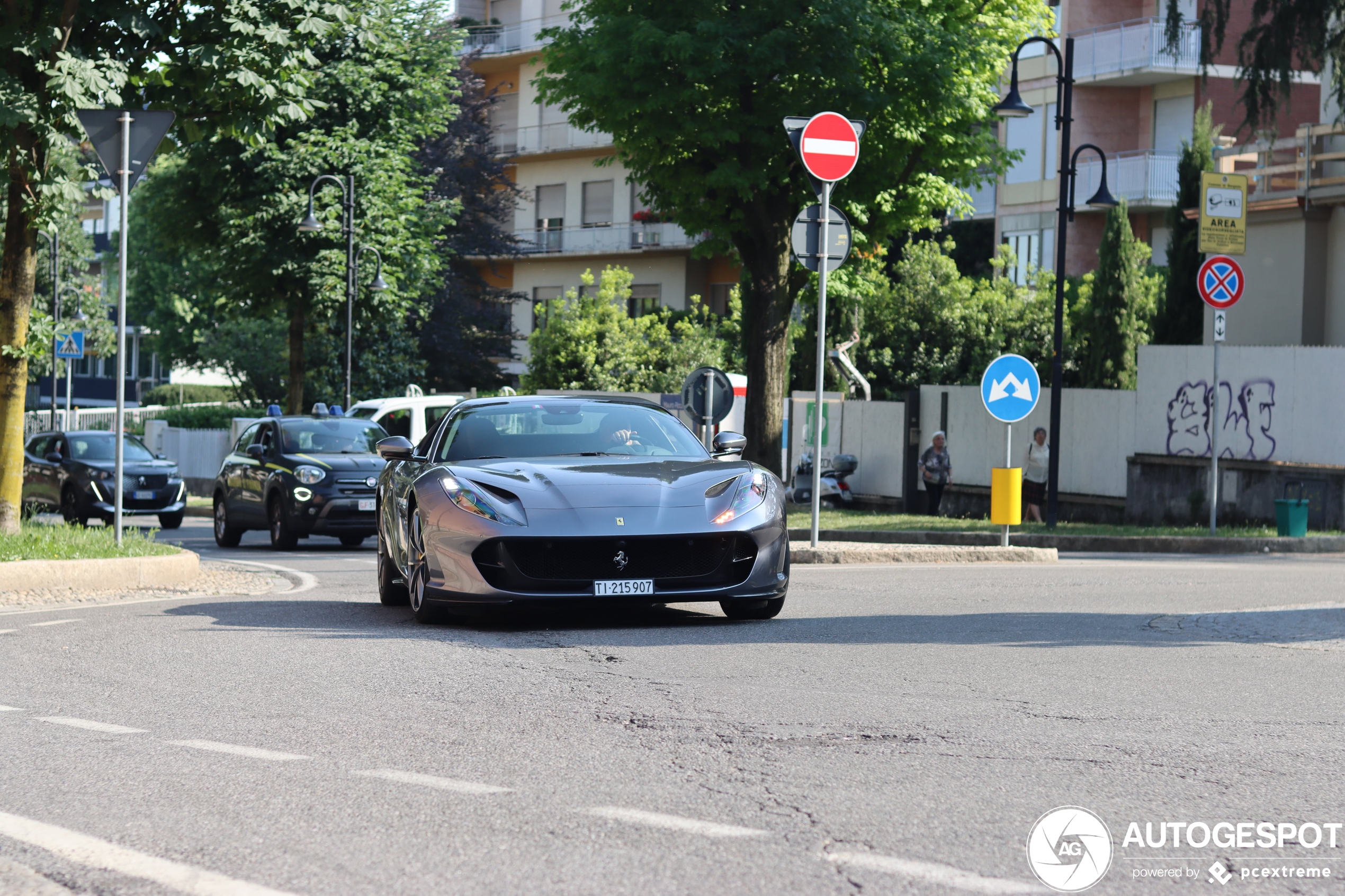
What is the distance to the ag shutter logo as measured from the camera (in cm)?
447

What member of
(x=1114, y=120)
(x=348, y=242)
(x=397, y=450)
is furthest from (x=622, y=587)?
(x=1114, y=120)

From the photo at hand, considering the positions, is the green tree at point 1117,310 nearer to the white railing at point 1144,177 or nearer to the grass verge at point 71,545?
the white railing at point 1144,177

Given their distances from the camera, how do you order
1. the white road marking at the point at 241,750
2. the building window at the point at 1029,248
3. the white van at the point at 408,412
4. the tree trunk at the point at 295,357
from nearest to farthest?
the white road marking at the point at 241,750, the white van at the point at 408,412, the tree trunk at the point at 295,357, the building window at the point at 1029,248

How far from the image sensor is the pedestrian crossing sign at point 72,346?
3931cm

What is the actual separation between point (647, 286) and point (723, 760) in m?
50.6

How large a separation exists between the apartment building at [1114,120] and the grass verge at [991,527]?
16606mm

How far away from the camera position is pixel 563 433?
11.1 m

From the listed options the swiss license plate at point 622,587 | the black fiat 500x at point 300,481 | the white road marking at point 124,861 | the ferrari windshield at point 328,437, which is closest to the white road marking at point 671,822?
the white road marking at point 124,861

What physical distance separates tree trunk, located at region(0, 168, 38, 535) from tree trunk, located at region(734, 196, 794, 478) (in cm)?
1269

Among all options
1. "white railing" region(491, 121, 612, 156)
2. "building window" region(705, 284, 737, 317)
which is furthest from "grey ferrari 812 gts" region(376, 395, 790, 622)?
"white railing" region(491, 121, 612, 156)

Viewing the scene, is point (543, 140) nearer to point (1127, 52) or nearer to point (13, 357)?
point (1127, 52)

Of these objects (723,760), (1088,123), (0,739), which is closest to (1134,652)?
(723,760)

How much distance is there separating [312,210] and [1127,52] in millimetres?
20765

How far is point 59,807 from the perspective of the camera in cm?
547
